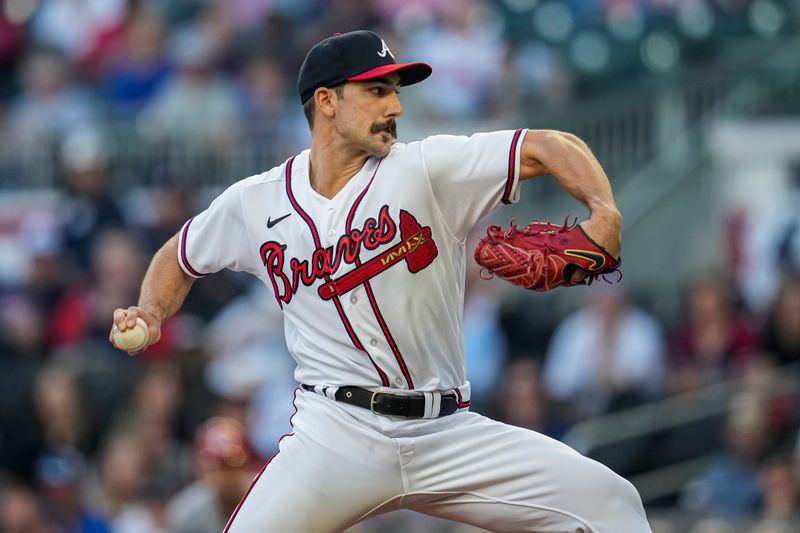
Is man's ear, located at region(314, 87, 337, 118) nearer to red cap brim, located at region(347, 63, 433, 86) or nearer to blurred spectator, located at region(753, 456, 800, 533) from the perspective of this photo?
red cap brim, located at region(347, 63, 433, 86)

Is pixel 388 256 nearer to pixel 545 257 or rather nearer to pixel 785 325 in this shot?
→ pixel 545 257

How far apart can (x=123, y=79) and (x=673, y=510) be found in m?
6.97

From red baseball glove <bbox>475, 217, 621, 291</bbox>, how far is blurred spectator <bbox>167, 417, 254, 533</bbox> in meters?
2.62

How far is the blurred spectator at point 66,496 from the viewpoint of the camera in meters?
8.81

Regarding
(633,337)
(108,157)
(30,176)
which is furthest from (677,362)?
(30,176)

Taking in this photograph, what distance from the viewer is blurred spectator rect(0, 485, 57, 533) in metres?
8.91

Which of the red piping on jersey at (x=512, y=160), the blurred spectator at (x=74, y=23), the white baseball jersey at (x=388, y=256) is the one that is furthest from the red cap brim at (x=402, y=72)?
the blurred spectator at (x=74, y=23)

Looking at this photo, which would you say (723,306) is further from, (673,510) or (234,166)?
(234,166)

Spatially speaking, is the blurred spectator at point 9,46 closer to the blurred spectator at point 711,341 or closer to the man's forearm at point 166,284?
the blurred spectator at point 711,341

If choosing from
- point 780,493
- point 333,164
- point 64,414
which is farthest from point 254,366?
point 333,164

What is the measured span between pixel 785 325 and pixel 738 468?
1188 mm

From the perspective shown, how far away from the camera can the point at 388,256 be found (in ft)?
16.3

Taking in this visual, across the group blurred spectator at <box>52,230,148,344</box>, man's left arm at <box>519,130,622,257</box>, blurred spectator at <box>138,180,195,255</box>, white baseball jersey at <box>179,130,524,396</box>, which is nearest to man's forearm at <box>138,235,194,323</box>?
white baseball jersey at <box>179,130,524,396</box>

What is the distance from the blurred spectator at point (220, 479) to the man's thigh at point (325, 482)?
1993mm
